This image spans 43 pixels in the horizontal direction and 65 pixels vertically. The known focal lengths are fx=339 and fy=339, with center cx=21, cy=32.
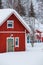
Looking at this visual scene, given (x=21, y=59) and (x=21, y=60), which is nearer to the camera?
(x=21, y=60)

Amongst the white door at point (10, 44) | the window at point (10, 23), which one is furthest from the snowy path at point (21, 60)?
the window at point (10, 23)

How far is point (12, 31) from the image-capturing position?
37.2 m

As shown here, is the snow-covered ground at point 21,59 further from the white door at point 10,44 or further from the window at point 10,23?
the window at point 10,23

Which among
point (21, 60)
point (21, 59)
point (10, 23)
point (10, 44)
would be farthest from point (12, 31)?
point (21, 60)

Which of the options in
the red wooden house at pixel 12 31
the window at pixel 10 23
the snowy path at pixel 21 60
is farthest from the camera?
the window at pixel 10 23

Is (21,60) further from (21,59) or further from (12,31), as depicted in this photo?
(12,31)

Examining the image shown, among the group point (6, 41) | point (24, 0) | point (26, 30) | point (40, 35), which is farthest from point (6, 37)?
point (24, 0)

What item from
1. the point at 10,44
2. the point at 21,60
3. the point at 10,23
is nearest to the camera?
the point at 21,60

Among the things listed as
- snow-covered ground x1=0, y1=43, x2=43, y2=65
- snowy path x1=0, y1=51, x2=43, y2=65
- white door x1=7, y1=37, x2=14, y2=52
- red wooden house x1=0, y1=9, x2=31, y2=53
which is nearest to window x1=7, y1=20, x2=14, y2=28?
red wooden house x1=0, y1=9, x2=31, y2=53

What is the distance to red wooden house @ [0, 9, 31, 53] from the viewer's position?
36.3 meters

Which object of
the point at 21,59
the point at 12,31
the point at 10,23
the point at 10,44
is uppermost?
the point at 10,23

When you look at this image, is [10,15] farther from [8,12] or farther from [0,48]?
[0,48]

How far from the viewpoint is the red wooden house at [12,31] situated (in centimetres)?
3631

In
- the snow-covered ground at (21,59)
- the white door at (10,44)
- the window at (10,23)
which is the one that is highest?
the window at (10,23)
